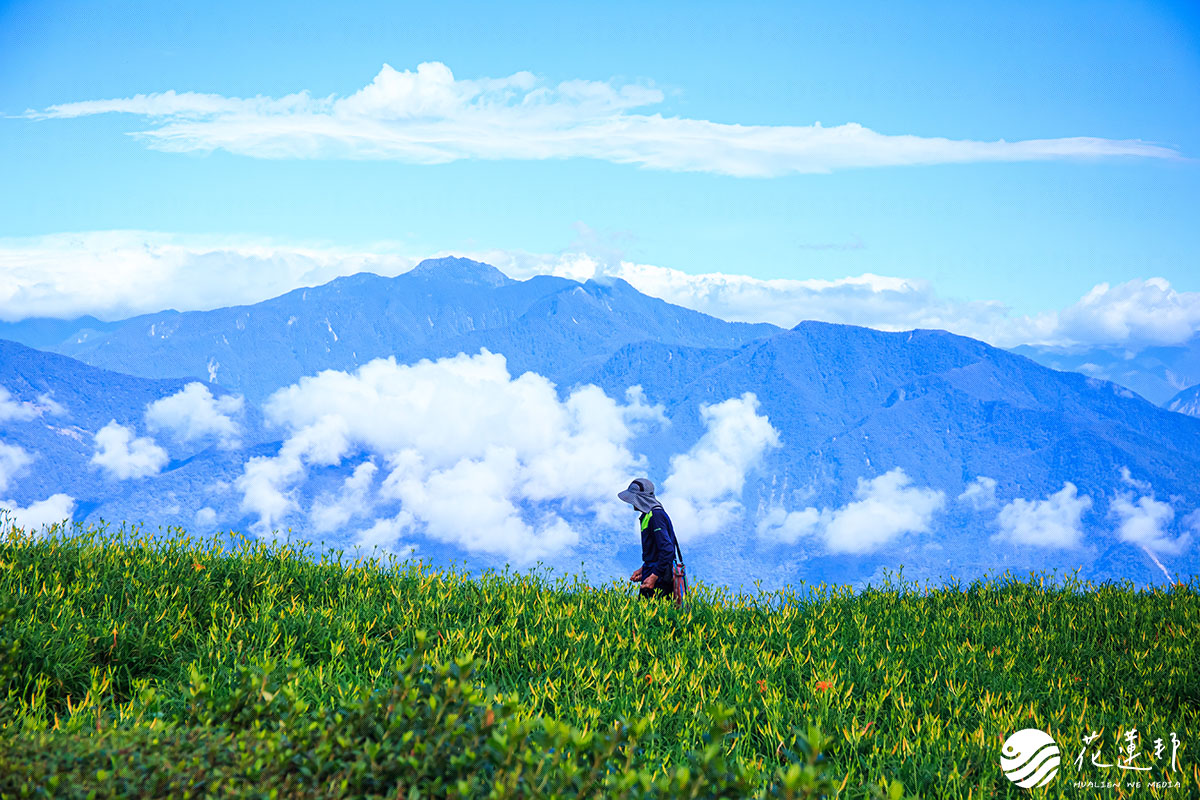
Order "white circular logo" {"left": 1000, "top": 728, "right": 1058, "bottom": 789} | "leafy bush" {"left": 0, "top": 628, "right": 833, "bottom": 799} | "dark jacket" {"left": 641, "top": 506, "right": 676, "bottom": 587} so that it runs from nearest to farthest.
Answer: "leafy bush" {"left": 0, "top": 628, "right": 833, "bottom": 799} < "white circular logo" {"left": 1000, "top": 728, "right": 1058, "bottom": 789} < "dark jacket" {"left": 641, "top": 506, "right": 676, "bottom": 587}

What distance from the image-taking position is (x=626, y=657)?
6.30m

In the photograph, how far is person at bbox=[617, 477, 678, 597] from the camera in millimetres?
7641

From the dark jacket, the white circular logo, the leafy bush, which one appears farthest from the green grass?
the dark jacket

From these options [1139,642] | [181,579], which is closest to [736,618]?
[1139,642]

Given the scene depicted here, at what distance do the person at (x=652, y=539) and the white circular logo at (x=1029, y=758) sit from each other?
3.31m

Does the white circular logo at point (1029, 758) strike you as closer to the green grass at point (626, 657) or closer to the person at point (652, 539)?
the green grass at point (626, 657)

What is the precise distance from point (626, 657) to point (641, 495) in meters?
1.80

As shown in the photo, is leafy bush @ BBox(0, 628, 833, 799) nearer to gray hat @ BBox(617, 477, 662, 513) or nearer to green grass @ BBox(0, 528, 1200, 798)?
green grass @ BBox(0, 528, 1200, 798)

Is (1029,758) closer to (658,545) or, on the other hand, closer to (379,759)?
(658,545)

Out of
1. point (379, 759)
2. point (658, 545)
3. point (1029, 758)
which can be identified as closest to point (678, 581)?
point (658, 545)

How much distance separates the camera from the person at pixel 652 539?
7641mm

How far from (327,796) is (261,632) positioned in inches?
128

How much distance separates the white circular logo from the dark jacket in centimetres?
330

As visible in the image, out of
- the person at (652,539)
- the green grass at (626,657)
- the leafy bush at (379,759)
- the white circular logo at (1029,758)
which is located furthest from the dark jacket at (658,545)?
the leafy bush at (379,759)
